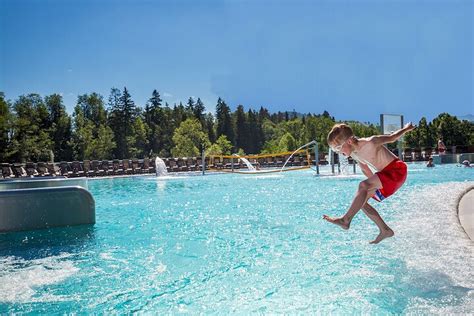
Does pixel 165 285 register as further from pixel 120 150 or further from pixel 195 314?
pixel 120 150

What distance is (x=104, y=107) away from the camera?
2539 inches

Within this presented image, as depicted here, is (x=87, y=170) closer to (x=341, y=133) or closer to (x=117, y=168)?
(x=117, y=168)

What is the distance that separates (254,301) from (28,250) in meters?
3.75

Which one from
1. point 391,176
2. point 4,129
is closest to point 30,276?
point 391,176

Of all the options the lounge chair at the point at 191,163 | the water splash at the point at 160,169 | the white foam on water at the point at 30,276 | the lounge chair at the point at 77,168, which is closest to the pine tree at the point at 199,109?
the lounge chair at the point at 191,163

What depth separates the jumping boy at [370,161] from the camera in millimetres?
3426

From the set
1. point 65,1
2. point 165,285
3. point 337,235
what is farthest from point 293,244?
point 65,1

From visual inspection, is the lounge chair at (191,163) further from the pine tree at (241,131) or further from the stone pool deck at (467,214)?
the pine tree at (241,131)

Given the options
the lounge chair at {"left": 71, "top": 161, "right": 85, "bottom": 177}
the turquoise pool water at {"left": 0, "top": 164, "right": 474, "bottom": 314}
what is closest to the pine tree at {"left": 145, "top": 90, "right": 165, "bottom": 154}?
the lounge chair at {"left": 71, "top": 161, "right": 85, "bottom": 177}

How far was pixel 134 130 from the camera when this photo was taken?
2505 inches

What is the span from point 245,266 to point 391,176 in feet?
6.23

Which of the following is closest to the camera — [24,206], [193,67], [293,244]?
[293,244]

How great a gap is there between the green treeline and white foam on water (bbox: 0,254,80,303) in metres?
34.0

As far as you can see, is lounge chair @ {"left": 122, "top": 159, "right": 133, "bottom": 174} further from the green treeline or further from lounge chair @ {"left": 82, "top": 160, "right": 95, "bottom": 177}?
the green treeline
